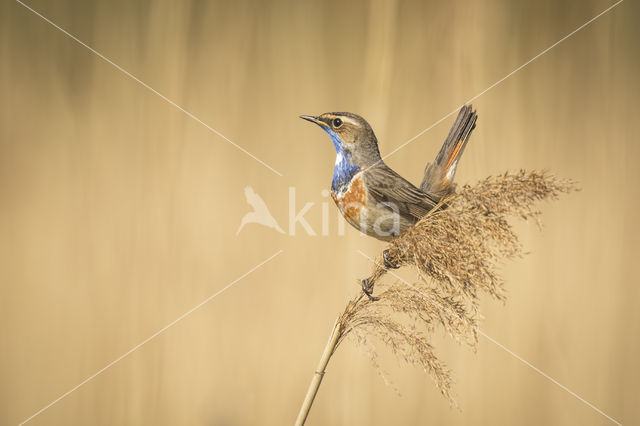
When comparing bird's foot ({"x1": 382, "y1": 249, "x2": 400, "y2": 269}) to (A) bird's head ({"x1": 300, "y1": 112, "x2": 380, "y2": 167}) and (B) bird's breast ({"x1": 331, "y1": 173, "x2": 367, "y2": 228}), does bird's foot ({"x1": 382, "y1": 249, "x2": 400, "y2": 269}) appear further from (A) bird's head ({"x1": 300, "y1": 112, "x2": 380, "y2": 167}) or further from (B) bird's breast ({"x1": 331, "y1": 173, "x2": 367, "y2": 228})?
(A) bird's head ({"x1": 300, "y1": 112, "x2": 380, "y2": 167})

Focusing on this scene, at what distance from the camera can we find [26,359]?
5.70 ft

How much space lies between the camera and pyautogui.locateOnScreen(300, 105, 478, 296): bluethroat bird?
1331 millimetres

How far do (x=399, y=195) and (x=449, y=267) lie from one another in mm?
360

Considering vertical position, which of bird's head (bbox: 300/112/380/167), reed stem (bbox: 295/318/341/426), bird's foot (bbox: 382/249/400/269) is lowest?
reed stem (bbox: 295/318/341/426)

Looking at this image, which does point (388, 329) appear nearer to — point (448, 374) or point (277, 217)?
point (448, 374)

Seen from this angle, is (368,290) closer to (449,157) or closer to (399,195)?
(399,195)

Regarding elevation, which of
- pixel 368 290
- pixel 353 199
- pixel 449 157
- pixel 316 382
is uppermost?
pixel 449 157

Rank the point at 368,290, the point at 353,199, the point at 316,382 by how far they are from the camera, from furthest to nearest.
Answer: the point at 353,199 → the point at 368,290 → the point at 316,382

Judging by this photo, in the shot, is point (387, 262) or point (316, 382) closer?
point (316, 382)

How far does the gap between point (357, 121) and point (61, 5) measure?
120cm

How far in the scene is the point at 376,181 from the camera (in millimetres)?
1384

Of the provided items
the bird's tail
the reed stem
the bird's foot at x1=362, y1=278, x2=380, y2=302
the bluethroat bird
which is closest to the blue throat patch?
the bluethroat bird

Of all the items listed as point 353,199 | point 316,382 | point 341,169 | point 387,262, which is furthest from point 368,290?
point 341,169

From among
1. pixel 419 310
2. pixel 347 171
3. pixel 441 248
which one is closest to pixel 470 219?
pixel 441 248
